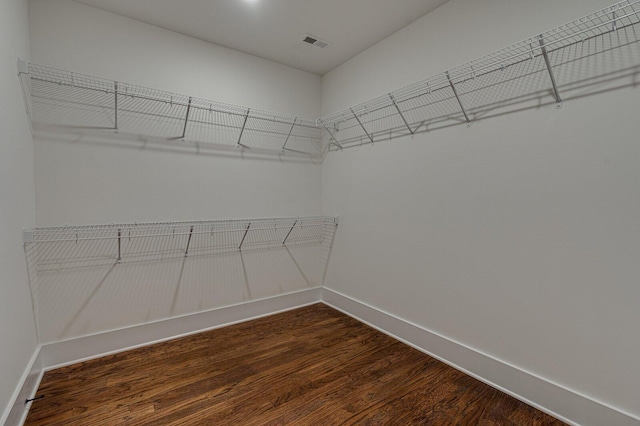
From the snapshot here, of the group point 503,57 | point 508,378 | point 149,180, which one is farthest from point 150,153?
point 508,378

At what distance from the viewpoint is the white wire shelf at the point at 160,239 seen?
75.9 inches

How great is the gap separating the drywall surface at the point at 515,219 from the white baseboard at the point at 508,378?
0.04 m

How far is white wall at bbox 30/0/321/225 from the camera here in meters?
1.93

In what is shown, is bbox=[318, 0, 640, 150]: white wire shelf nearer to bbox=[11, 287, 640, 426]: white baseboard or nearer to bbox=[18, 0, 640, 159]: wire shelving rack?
bbox=[18, 0, 640, 159]: wire shelving rack

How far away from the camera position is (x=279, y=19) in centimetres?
219

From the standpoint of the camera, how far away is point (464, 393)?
5.57 ft

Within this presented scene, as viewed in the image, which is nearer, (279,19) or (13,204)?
(13,204)

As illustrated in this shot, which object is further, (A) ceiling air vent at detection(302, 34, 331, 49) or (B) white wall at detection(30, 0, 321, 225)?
(A) ceiling air vent at detection(302, 34, 331, 49)

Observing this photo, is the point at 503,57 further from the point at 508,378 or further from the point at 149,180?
the point at 149,180

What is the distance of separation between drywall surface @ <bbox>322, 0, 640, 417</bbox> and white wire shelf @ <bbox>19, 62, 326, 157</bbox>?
969 mm

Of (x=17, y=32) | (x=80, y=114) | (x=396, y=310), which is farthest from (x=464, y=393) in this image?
(x=17, y=32)

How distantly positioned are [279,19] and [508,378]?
2.85m

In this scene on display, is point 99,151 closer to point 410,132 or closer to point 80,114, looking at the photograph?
point 80,114

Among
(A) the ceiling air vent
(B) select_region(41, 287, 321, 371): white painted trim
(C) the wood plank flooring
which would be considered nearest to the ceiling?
(A) the ceiling air vent
